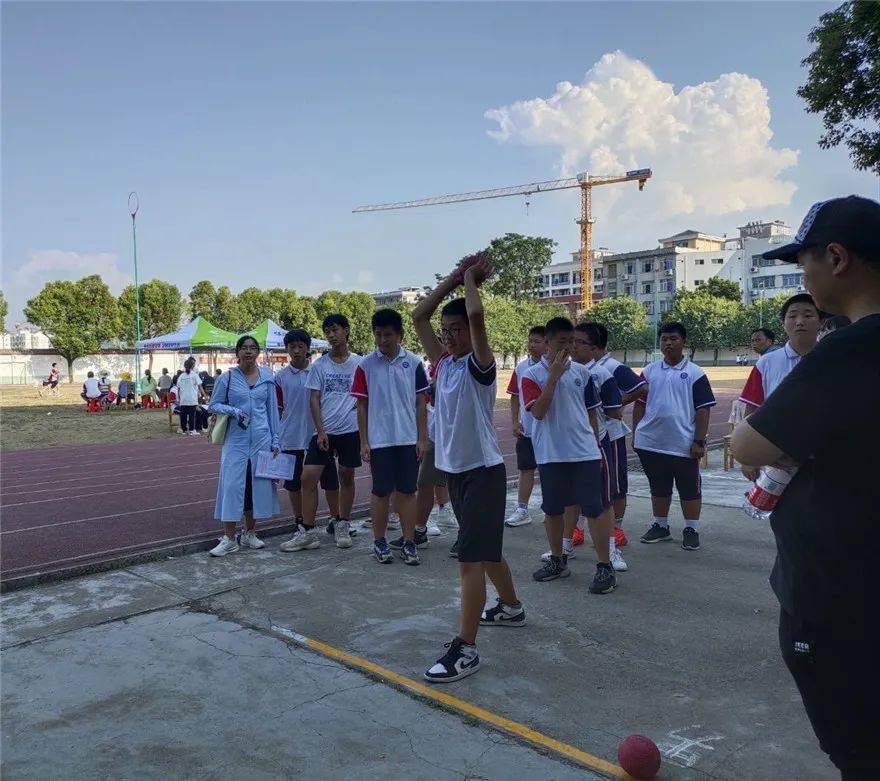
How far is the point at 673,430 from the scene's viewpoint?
243 inches

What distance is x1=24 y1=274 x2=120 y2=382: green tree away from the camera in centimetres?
4631

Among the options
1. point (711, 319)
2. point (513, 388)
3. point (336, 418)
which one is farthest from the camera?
point (711, 319)

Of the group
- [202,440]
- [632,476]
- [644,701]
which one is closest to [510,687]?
[644,701]

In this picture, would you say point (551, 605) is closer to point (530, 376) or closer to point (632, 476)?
point (530, 376)

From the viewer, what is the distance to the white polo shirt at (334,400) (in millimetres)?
6449

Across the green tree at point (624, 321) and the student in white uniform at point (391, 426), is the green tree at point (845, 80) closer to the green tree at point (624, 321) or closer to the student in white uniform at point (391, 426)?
the student in white uniform at point (391, 426)

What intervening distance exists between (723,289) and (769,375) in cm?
7268

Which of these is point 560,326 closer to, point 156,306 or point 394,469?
point 394,469

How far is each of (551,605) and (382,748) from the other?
1.98 m

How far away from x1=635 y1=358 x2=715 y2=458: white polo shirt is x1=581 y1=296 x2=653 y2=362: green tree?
62934 millimetres

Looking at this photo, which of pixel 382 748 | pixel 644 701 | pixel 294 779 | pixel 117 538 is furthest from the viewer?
pixel 117 538

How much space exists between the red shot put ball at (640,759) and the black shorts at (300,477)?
4.31 metres

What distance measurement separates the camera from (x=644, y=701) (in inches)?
131

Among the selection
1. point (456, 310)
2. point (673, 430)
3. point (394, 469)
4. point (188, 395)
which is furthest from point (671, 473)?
point (188, 395)
